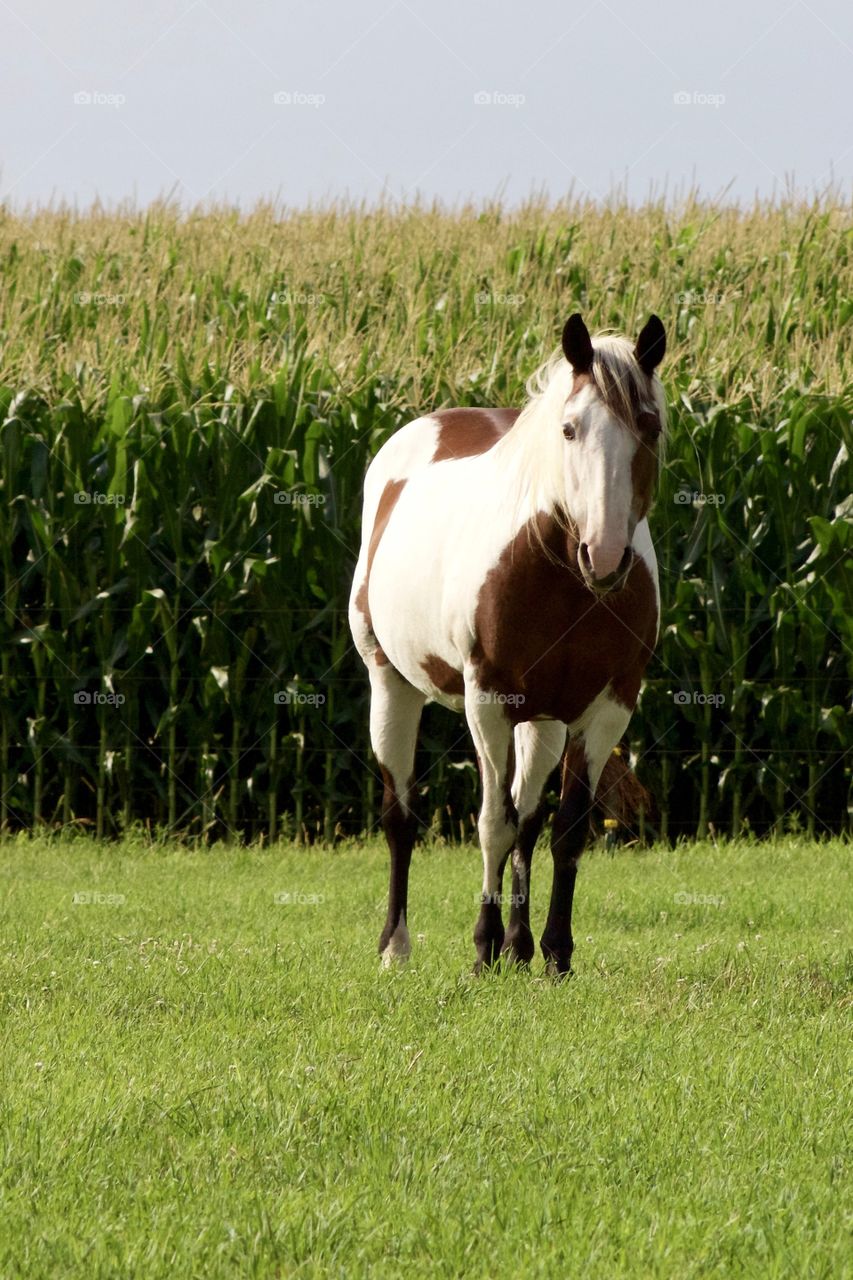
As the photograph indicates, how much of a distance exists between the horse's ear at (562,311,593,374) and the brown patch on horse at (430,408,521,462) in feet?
4.08

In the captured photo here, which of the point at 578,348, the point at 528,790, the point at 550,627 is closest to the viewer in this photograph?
the point at 578,348

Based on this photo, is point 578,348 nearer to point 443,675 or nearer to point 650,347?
point 650,347

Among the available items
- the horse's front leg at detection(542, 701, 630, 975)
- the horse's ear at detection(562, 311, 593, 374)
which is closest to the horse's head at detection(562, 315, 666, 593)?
the horse's ear at detection(562, 311, 593, 374)

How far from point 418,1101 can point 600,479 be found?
2.10 meters

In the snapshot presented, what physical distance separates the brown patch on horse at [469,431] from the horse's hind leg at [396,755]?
1039 mm

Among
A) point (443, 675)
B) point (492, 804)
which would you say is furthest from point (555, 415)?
point (492, 804)

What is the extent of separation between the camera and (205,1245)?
10.4 feet

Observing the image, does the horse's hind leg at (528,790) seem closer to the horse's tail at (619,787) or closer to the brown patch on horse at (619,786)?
the horse's tail at (619,787)

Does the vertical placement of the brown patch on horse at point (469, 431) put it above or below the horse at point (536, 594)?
above

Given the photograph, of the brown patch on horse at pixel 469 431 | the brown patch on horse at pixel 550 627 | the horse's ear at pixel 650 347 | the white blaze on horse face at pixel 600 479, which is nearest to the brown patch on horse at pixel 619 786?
the brown patch on horse at pixel 550 627

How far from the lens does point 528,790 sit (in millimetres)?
6020

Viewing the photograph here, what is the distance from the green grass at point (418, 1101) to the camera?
3203 millimetres

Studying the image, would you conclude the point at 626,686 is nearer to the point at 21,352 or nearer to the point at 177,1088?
the point at 177,1088

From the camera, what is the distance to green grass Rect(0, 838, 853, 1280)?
10.5 ft
